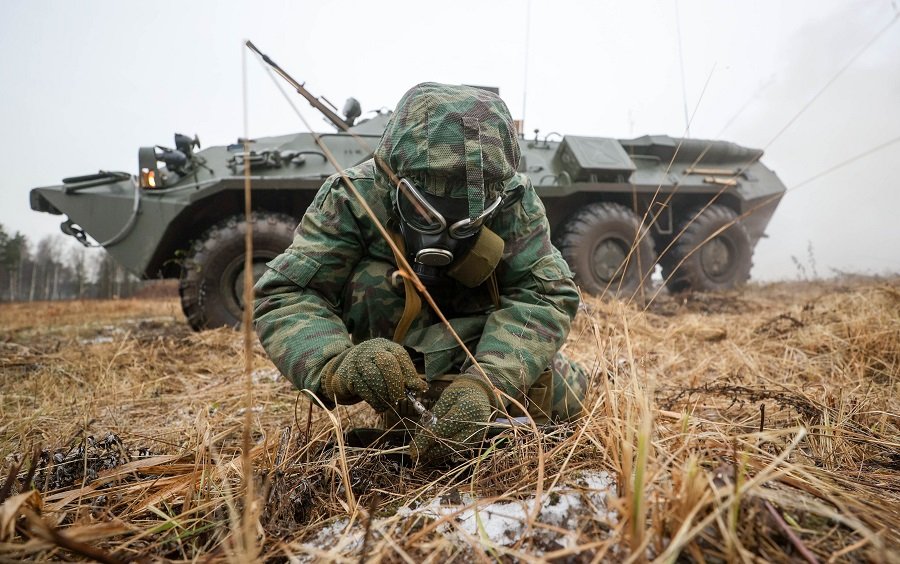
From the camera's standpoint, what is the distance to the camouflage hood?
115 centimetres

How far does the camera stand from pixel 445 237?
1.24m

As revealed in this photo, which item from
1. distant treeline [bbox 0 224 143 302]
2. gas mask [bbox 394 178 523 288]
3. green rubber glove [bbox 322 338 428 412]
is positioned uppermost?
gas mask [bbox 394 178 523 288]

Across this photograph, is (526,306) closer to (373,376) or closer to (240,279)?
(373,376)

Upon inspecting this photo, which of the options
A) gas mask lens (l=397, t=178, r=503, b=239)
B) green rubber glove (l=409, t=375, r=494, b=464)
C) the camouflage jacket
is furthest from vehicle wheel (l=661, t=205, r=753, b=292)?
green rubber glove (l=409, t=375, r=494, b=464)

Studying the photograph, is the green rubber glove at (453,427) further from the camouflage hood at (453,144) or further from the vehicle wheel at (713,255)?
the vehicle wheel at (713,255)

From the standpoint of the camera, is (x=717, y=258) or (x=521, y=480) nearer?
(x=521, y=480)

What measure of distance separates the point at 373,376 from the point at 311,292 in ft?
1.43

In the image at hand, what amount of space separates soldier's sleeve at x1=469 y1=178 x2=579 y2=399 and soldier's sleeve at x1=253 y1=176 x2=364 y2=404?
405mm

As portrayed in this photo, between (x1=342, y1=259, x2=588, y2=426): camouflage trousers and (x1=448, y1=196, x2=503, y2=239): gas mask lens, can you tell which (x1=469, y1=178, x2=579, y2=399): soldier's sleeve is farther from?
(x1=448, y1=196, x2=503, y2=239): gas mask lens

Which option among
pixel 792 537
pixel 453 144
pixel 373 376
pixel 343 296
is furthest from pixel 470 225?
pixel 792 537

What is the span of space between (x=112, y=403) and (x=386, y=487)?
1.51 meters

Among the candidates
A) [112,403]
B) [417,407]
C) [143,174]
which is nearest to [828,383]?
[417,407]

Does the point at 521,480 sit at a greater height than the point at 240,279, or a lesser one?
greater

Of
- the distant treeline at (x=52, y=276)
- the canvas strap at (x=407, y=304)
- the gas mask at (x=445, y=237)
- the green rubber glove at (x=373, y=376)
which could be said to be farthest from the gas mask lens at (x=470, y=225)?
the distant treeline at (x=52, y=276)
